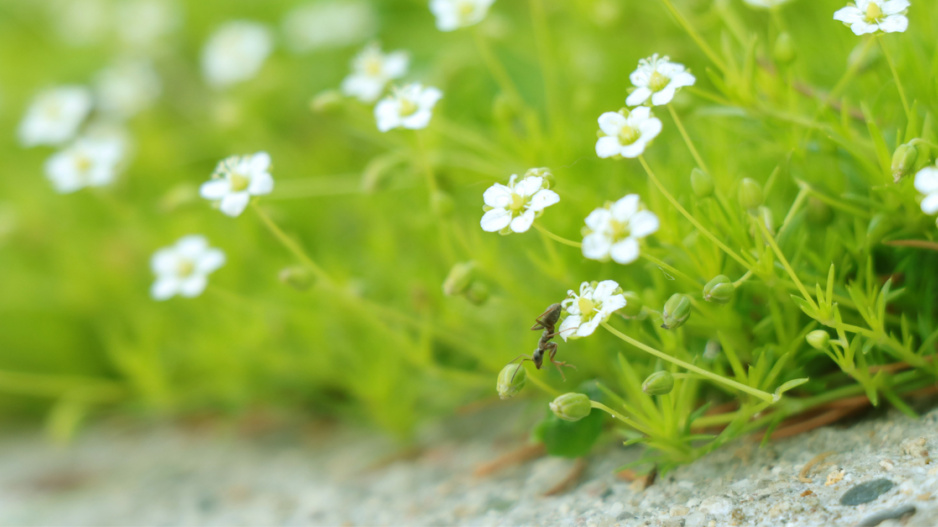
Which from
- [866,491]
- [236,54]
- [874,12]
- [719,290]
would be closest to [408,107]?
[719,290]

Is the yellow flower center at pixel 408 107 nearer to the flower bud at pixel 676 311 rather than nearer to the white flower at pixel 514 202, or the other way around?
the white flower at pixel 514 202

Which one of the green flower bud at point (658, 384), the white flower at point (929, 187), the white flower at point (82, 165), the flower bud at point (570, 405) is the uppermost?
the white flower at point (82, 165)

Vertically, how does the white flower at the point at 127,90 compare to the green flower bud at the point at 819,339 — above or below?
above

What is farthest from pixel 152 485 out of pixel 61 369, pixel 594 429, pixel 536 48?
pixel 536 48

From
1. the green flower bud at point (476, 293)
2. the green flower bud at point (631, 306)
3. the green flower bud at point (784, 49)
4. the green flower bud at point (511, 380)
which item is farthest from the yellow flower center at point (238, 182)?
the green flower bud at point (784, 49)

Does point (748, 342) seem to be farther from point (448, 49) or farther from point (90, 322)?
point (90, 322)
